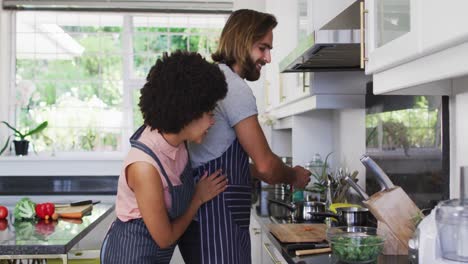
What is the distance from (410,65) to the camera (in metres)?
1.32

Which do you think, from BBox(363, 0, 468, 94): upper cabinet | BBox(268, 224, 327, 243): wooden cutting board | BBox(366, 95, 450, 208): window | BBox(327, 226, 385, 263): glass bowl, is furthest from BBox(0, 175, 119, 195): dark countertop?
BBox(363, 0, 468, 94): upper cabinet

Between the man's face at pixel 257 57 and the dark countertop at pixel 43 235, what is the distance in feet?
3.61

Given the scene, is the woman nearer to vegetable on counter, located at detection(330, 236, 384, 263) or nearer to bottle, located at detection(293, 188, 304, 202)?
vegetable on counter, located at detection(330, 236, 384, 263)

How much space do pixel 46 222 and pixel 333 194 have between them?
150cm

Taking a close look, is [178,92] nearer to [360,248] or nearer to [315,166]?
[360,248]

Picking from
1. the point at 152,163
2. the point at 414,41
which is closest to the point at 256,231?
the point at 152,163

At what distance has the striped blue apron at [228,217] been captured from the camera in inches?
71.4

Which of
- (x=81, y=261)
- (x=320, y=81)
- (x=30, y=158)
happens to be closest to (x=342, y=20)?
(x=320, y=81)

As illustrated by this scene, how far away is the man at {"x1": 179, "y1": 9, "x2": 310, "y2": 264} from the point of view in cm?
180

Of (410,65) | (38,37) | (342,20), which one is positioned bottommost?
(410,65)

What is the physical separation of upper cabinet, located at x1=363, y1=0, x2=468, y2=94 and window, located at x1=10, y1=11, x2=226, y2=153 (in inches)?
132

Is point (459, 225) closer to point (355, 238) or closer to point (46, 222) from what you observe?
point (355, 238)

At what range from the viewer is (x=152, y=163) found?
1.55m

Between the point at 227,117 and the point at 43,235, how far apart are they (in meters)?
1.23
